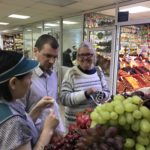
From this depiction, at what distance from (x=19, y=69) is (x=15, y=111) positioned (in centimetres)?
18

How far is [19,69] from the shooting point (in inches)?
37.3

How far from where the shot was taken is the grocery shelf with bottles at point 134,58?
479 centimetres

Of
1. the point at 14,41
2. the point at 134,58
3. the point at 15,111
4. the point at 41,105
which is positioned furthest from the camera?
the point at 14,41

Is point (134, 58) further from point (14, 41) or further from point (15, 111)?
point (14, 41)

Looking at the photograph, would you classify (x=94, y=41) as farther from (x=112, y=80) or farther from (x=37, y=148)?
(x=37, y=148)

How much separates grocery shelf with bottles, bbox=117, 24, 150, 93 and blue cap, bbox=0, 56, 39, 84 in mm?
4048

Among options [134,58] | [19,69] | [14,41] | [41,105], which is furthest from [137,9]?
[14,41]

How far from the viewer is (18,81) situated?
96cm

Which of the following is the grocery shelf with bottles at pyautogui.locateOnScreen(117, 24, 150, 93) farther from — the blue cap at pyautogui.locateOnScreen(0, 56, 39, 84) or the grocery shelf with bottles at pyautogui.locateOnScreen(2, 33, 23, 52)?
the grocery shelf with bottles at pyautogui.locateOnScreen(2, 33, 23, 52)

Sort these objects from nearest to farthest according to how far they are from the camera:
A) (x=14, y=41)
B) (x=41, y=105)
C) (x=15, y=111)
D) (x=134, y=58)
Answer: (x=15, y=111)
(x=41, y=105)
(x=134, y=58)
(x=14, y=41)

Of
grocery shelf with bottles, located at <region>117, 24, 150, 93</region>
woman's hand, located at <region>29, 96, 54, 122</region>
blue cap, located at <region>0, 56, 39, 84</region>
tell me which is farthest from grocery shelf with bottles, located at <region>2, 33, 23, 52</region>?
blue cap, located at <region>0, 56, 39, 84</region>

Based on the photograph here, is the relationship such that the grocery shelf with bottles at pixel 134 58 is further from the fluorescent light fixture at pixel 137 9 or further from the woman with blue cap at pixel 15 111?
the woman with blue cap at pixel 15 111

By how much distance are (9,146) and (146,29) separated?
435cm

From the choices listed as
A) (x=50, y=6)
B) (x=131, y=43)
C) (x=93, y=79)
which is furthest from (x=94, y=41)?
(x=93, y=79)
